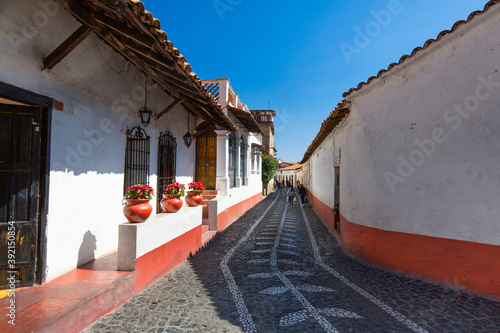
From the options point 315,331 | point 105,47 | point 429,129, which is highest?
point 105,47

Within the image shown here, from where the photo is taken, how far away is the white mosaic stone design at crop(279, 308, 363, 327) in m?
3.05

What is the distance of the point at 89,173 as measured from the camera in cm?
409

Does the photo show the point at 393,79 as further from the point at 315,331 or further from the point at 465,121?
the point at 315,331

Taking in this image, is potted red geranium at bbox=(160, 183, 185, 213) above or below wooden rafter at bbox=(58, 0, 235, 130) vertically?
below

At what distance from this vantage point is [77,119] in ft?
12.5

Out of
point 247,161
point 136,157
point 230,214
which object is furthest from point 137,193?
point 247,161

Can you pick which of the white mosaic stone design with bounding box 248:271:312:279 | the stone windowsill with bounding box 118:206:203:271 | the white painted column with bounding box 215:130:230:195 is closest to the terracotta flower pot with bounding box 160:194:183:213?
the stone windowsill with bounding box 118:206:203:271

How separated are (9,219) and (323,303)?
4092 millimetres

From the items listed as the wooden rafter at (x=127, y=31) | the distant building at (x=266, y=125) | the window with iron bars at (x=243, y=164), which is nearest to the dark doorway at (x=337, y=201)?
the wooden rafter at (x=127, y=31)

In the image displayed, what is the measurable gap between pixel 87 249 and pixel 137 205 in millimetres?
1184

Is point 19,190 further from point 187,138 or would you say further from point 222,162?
point 222,162

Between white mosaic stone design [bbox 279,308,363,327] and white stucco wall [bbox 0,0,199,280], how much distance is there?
3.07 metres

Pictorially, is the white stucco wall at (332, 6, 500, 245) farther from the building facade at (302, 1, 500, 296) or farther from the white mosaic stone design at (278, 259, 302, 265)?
the white mosaic stone design at (278, 259, 302, 265)

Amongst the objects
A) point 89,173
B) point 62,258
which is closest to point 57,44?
point 89,173
